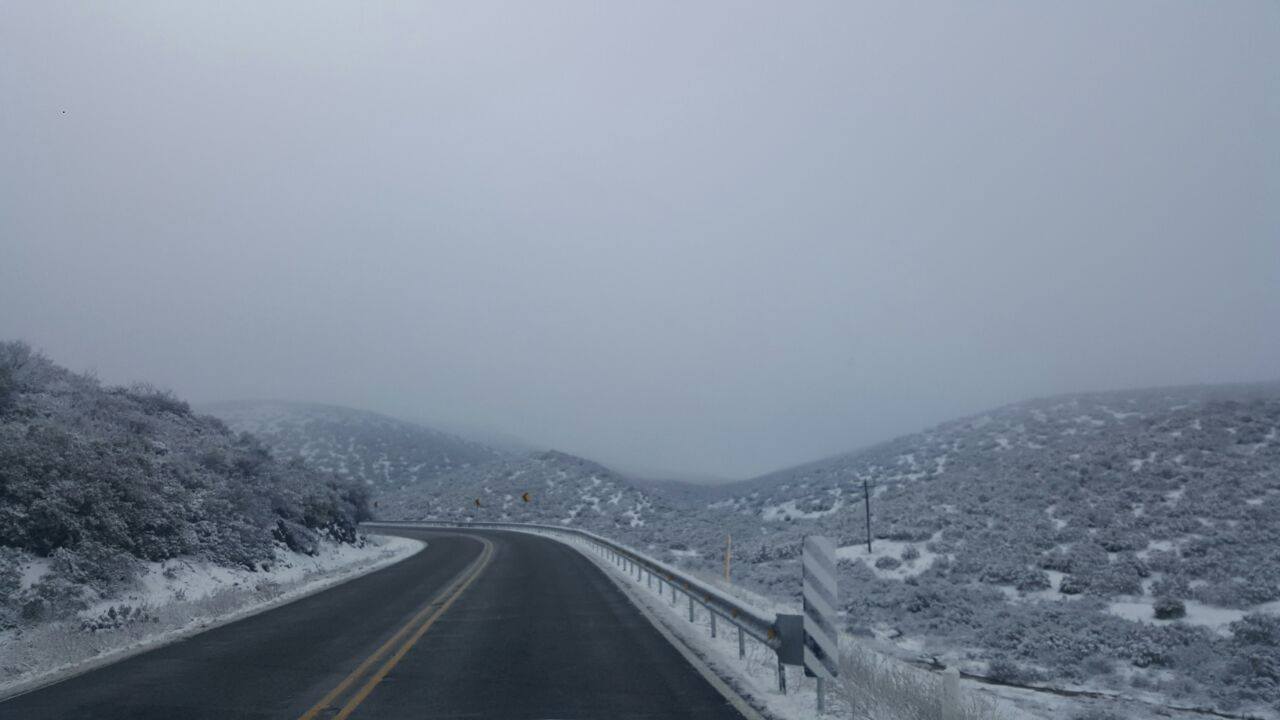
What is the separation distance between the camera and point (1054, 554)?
23078 mm

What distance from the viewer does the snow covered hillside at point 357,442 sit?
344 feet

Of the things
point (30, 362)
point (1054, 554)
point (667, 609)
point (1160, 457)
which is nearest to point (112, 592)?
point (667, 609)

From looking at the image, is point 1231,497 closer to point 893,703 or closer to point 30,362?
point 893,703

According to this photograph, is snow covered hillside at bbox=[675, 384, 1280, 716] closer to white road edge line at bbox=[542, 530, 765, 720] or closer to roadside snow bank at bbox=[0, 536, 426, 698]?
white road edge line at bbox=[542, 530, 765, 720]

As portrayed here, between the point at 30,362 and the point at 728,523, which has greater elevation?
the point at 30,362

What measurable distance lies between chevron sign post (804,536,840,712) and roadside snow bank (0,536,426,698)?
8295 mm

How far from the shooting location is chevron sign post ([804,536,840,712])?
7.82 m

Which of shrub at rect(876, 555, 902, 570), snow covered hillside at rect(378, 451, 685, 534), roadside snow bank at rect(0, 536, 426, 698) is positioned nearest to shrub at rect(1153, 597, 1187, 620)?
shrub at rect(876, 555, 902, 570)

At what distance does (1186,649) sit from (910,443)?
166 feet

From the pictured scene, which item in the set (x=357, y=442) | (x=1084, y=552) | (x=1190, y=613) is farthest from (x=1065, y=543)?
(x=357, y=442)

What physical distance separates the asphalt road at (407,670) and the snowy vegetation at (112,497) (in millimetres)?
3096

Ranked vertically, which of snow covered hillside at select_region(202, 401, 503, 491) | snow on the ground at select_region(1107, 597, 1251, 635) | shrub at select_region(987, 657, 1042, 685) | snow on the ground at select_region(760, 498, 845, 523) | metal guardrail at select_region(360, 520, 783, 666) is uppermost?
snow covered hillside at select_region(202, 401, 503, 491)

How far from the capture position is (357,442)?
11650 cm

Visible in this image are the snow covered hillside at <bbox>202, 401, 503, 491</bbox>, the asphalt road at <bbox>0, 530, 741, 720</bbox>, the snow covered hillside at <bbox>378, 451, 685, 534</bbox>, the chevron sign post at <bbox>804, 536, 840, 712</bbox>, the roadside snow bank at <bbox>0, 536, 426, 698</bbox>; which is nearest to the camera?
the chevron sign post at <bbox>804, 536, 840, 712</bbox>
